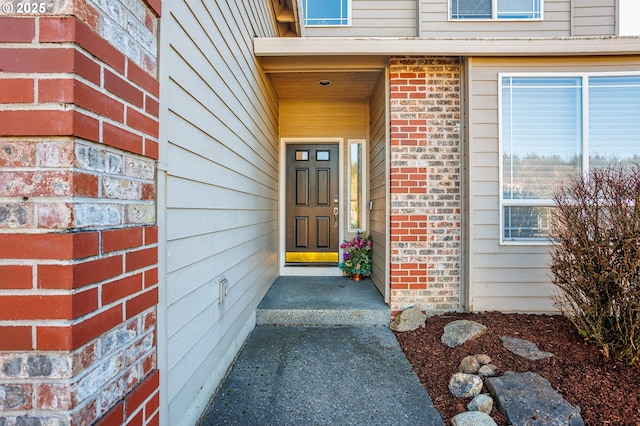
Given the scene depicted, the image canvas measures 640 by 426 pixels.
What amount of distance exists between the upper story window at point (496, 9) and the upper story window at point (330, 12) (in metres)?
1.36

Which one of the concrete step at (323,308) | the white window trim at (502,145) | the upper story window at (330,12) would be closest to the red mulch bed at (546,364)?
the concrete step at (323,308)

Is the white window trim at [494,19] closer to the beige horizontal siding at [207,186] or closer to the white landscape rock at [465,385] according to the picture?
the beige horizontal siding at [207,186]

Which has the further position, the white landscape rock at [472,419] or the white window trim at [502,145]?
the white window trim at [502,145]

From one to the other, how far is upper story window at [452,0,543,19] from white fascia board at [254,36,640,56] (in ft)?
4.31

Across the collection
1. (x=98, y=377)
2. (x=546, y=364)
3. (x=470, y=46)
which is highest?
(x=470, y=46)

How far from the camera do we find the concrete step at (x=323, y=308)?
309 cm

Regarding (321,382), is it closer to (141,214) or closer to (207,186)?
(207,186)

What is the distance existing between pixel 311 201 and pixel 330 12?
261 cm

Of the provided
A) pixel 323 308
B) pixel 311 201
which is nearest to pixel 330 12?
pixel 311 201

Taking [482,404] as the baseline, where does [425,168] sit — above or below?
above

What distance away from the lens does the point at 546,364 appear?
217 cm

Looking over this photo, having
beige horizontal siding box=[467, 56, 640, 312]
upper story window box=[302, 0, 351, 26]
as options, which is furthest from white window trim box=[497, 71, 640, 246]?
upper story window box=[302, 0, 351, 26]

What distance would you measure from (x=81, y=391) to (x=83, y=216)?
1.49ft

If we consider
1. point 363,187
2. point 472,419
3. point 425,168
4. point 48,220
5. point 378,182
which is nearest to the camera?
point 48,220
